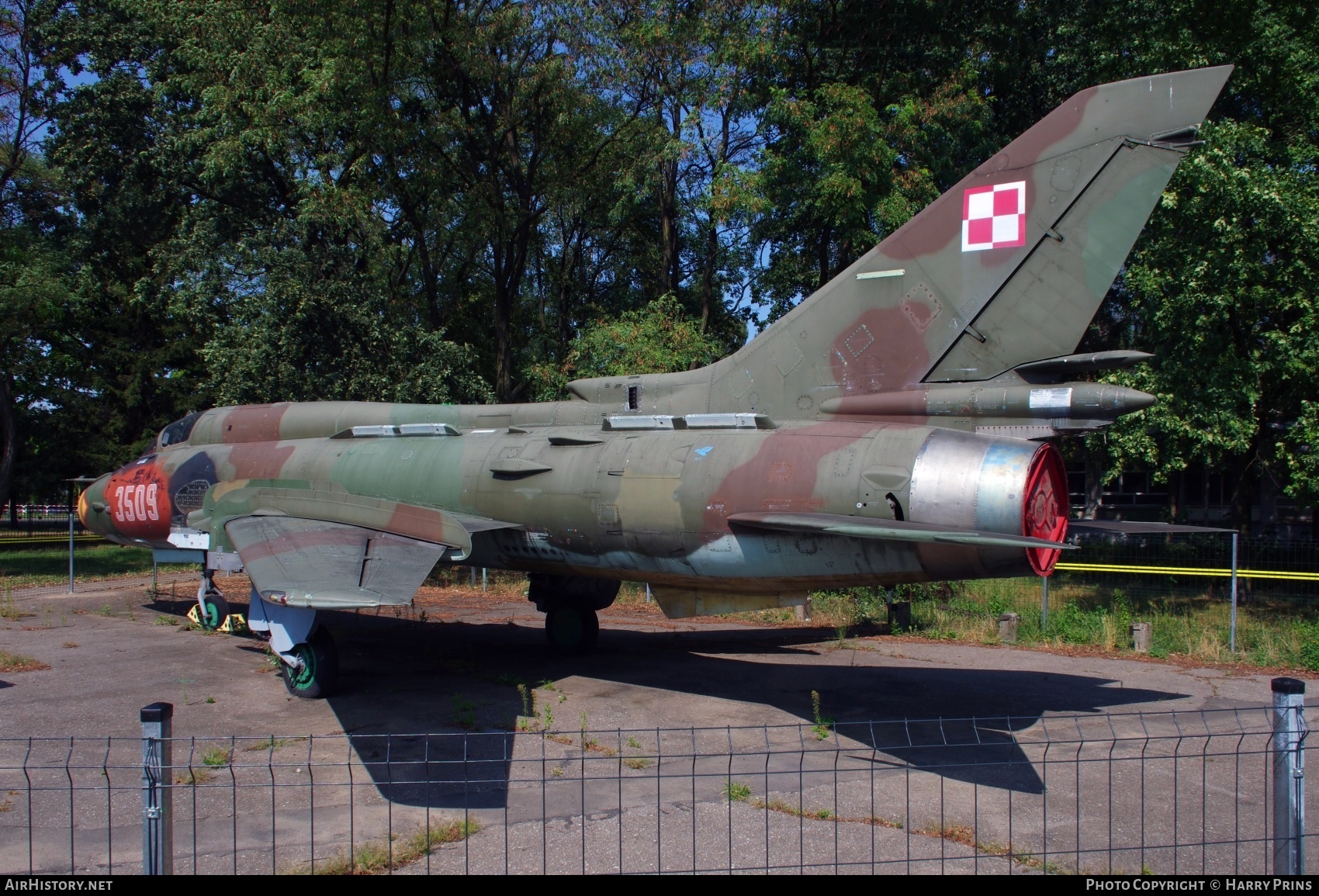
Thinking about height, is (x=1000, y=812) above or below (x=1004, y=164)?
below

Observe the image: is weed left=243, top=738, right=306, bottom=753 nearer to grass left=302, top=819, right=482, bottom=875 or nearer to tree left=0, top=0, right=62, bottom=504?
grass left=302, top=819, right=482, bottom=875

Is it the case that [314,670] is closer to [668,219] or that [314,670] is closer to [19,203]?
[668,219]

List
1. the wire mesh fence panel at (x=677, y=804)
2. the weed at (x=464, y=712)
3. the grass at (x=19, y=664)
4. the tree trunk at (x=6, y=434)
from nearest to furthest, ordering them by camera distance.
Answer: the wire mesh fence panel at (x=677, y=804), the weed at (x=464, y=712), the grass at (x=19, y=664), the tree trunk at (x=6, y=434)

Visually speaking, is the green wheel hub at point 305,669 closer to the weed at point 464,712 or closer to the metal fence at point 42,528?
the weed at point 464,712

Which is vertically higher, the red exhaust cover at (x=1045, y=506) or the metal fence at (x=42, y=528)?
the red exhaust cover at (x=1045, y=506)

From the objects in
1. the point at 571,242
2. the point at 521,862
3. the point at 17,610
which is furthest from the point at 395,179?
the point at 521,862

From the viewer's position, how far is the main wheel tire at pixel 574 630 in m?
12.6

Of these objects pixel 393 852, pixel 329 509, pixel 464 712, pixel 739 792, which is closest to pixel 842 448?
pixel 739 792

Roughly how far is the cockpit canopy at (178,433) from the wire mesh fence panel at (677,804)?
7.89m

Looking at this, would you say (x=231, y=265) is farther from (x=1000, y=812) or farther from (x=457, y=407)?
(x=1000, y=812)

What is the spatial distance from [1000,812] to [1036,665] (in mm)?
5903

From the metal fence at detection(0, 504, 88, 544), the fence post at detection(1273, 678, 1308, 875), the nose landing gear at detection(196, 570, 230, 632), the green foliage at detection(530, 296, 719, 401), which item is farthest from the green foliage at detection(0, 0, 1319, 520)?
the fence post at detection(1273, 678, 1308, 875)

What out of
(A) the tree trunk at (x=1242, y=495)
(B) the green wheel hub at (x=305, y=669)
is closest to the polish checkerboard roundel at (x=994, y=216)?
(B) the green wheel hub at (x=305, y=669)

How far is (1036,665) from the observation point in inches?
468
